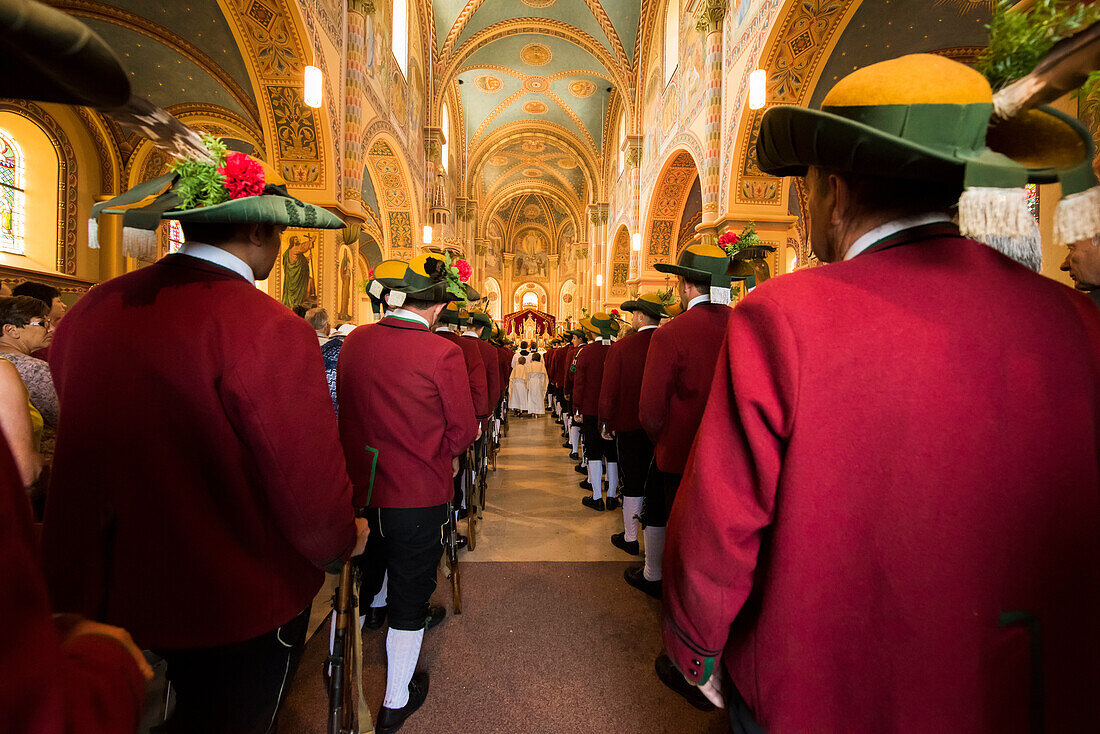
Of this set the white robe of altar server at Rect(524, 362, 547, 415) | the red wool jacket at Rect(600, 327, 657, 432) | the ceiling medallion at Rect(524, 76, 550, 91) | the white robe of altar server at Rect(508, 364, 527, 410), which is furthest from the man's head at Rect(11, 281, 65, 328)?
the ceiling medallion at Rect(524, 76, 550, 91)

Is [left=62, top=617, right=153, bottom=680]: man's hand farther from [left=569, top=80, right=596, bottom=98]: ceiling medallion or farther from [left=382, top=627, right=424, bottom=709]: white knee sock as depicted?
[left=569, top=80, right=596, bottom=98]: ceiling medallion

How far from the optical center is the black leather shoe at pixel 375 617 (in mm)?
3041

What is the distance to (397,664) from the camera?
89.2 inches

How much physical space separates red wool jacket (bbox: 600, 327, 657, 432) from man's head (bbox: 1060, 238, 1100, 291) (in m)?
2.56

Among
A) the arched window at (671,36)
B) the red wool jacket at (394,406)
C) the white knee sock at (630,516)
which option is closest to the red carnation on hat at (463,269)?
the red wool jacket at (394,406)

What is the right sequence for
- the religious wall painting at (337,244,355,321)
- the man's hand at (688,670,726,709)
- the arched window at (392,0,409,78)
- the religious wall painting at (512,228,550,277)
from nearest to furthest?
1. the man's hand at (688,670,726,709)
2. the religious wall painting at (337,244,355,321)
3. the arched window at (392,0,409,78)
4. the religious wall painting at (512,228,550,277)

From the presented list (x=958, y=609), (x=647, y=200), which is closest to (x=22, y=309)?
(x=958, y=609)

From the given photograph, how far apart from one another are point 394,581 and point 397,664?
0.39 meters

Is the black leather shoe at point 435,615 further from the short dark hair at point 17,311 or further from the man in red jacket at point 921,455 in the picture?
the short dark hair at point 17,311

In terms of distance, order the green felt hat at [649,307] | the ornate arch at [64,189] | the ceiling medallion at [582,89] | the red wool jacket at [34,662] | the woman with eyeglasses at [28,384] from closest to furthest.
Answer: the red wool jacket at [34,662] → the woman with eyeglasses at [28,384] → the green felt hat at [649,307] → the ornate arch at [64,189] → the ceiling medallion at [582,89]

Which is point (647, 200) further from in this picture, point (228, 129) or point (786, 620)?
point (786, 620)

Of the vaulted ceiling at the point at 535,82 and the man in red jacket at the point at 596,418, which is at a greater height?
the vaulted ceiling at the point at 535,82

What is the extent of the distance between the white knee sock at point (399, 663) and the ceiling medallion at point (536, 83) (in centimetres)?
2224

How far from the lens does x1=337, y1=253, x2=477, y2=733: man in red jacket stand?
223 cm
